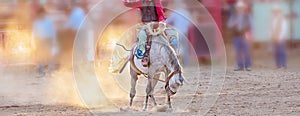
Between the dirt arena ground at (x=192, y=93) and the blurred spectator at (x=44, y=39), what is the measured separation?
0.41 meters

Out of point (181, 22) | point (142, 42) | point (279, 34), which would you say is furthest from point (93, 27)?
point (279, 34)

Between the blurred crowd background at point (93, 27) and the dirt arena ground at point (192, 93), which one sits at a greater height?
the blurred crowd background at point (93, 27)

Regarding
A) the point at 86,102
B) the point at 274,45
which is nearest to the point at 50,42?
the point at 86,102

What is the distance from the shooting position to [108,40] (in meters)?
12.4

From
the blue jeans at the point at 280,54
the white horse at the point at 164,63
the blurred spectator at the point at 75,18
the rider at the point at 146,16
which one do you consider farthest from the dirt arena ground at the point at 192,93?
the blurred spectator at the point at 75,18

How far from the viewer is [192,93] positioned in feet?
36.8

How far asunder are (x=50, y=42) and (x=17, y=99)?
50.5 inches

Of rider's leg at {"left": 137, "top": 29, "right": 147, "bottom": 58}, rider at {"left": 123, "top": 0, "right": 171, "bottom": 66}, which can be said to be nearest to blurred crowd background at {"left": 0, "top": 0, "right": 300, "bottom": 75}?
rider at {"left": 123, "top": 0, "right": 171, "bottom": 66}

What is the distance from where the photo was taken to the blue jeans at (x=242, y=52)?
14406 millimetres

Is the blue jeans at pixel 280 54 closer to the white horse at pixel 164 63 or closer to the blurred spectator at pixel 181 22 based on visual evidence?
the blurred spectator at pixel 181 22

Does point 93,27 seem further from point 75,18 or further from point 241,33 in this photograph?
point 241,33

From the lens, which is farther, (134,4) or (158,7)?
(134,4)

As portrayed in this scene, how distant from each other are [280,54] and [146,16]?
5499 millimetres

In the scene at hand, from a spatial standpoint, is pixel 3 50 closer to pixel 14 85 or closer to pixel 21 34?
pixel 21 34
